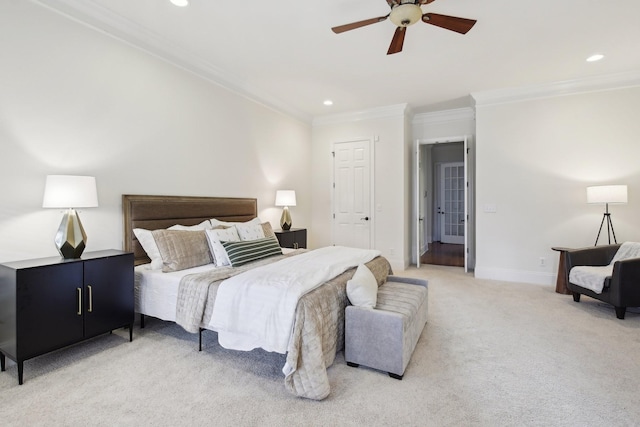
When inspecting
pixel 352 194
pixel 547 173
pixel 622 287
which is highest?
pixel 547 173

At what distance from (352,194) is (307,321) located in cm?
419

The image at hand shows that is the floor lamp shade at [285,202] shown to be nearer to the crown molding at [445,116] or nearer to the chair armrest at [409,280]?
the chair armrest at [409,280]

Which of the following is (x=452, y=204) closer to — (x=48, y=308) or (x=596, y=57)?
(x=596, y=57)

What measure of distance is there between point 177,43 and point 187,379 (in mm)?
3326

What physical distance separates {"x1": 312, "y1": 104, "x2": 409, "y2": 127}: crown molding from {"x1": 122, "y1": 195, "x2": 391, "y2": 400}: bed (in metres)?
3.08

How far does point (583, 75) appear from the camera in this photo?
4.17m

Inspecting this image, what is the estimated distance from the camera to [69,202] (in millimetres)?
2354

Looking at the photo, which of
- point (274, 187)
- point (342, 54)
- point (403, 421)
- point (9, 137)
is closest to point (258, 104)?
point (274, 187)

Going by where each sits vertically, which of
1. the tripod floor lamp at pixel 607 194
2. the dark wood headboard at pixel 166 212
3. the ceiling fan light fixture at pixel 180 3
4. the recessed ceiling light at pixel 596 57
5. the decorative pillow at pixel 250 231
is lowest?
the decorative pillow at pixel 250 231

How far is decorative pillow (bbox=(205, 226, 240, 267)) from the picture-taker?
10.1 feet

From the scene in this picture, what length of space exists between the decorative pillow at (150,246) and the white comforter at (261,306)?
924 mm

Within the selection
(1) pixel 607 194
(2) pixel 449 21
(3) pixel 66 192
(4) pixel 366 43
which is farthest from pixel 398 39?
(1) pixel 607 194

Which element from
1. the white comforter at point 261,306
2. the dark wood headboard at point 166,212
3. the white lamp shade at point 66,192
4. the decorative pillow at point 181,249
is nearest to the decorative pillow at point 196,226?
the dark wood headboard at point 166,212

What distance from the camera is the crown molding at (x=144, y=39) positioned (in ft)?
8.67
